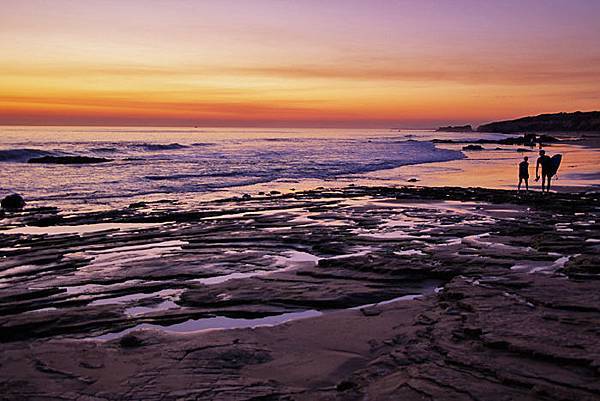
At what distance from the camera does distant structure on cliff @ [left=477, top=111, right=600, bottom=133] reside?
131625 mm

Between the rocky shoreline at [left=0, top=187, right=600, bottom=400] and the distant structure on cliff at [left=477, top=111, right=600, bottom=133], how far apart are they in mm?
131611

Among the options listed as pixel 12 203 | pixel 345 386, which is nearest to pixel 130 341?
pixel 345 386

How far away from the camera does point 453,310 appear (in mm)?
5914

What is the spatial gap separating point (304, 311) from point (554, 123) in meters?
167

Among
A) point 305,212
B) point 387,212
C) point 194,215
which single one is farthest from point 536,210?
point 194,215

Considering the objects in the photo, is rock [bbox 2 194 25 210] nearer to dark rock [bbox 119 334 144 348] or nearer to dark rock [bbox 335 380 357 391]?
dark rock [bbox 119 334 144 348]

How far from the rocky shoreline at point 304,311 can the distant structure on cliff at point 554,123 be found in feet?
432

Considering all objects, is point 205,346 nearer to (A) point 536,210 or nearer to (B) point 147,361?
(B) point 147,361

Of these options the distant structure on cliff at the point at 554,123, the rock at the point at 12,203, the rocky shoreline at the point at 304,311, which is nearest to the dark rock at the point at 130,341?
the rocky shoreline at the point at 304,311

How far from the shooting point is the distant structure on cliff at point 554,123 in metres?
132

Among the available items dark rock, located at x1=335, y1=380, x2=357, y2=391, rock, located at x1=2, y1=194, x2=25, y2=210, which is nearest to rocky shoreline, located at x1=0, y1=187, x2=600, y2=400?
dark rock, located at x1=335, y1=380, x2=357, y2=391

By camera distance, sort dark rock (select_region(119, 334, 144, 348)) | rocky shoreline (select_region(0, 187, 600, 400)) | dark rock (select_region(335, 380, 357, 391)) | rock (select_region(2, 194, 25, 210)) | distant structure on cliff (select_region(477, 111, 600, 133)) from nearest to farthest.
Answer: dark rock (select_region(335, 380, 357, 391)) → rocky shoreline (select_region(0, 187, 600, 400)) → dark rock (select_region(119, 334, 144, 348)) → rock (select_region(2, 194, 25, 210)) → distant structure on cliff (select_region(477, 111, 600, 133))

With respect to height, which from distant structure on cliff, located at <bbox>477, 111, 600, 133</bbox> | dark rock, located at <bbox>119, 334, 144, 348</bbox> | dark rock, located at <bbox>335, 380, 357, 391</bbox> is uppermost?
distant structure on cliff, located at <bbox>477, 111, 600, 133</bbox>

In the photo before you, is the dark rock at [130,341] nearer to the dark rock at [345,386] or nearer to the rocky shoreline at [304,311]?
the rocky shoreline at [304,311]
